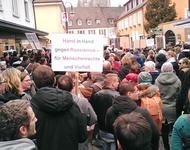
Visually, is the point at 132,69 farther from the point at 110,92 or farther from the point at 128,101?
the point at 128,101

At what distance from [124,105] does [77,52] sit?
1.83m

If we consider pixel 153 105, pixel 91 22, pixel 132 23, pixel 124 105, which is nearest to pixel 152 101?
pixel 153 105

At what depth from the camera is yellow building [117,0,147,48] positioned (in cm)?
5559

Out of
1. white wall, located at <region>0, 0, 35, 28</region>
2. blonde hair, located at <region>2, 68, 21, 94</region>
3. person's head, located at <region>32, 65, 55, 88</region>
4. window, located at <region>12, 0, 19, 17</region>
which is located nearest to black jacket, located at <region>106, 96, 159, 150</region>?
person's head, located at <region>32, 65, 55, 88</region>

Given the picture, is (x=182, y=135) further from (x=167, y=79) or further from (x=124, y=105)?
(x=167, y=79)

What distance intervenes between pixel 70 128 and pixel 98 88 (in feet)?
7.63

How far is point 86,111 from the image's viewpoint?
5.52m

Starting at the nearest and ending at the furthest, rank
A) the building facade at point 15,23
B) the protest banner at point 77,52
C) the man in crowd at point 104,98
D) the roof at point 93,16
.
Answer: the man in crowd at point 104,98
the protest banner at point 77,52
the building facade at point 15,23
the roof at point 93,16

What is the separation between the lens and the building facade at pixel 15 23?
1664 centimetres

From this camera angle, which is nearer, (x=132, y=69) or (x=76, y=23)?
(x=132, y=69)

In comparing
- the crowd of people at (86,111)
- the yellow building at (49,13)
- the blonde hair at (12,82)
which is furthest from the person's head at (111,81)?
the yellow building at (49,13)

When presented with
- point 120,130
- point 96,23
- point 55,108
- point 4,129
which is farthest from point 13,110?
point 96,23

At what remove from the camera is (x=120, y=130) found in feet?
10.4

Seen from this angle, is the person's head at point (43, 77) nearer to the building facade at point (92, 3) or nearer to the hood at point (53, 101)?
the hood at point (53, 101)
